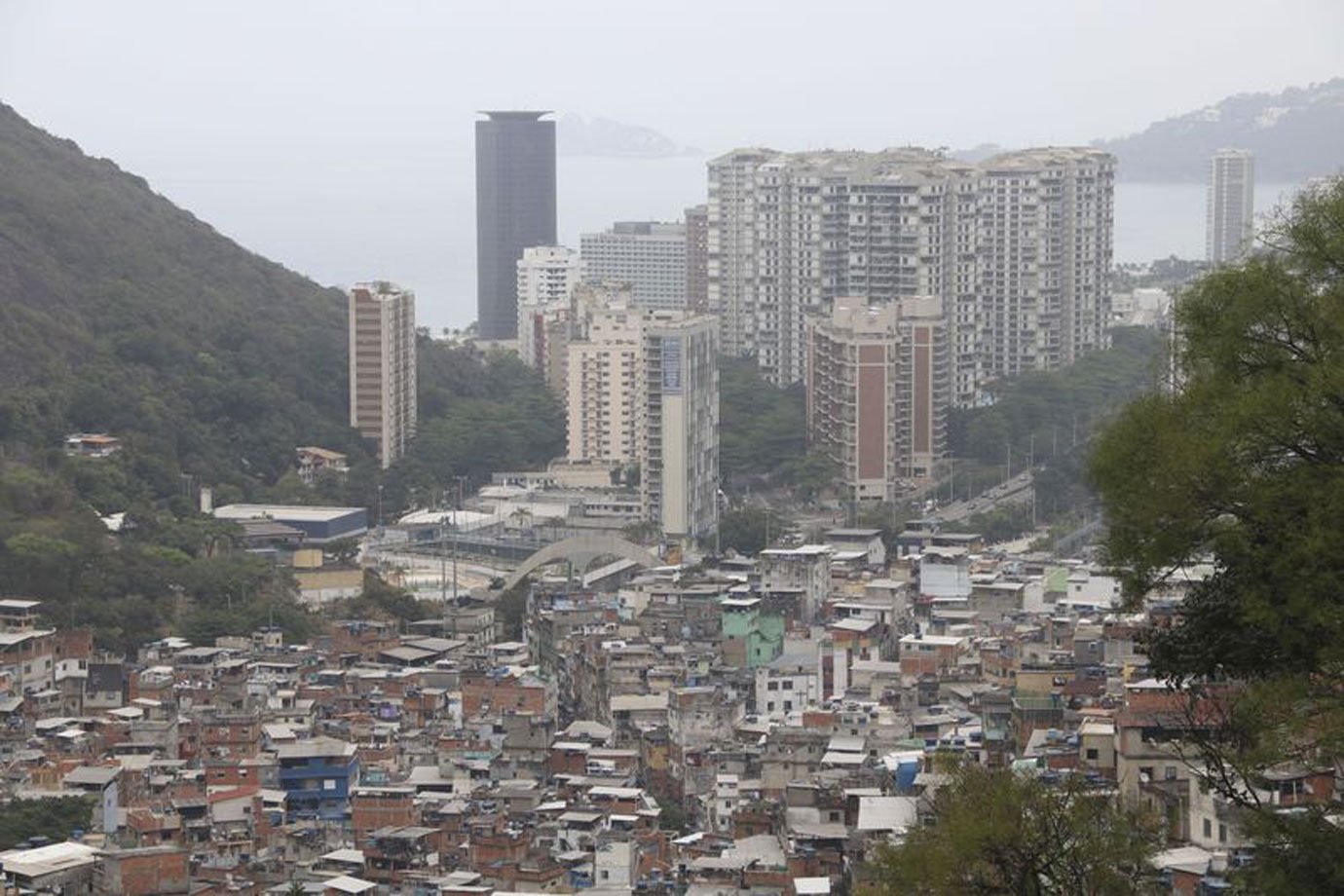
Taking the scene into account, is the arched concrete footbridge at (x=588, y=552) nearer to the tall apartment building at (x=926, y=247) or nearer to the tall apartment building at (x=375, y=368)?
the tall apartment building at (x=375, y=368)

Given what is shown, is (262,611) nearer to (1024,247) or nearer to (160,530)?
(160,530)

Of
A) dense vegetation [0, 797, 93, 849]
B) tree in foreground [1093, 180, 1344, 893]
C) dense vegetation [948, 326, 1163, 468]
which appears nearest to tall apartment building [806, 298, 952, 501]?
dense vegetation [948, 326, 1163, 468]

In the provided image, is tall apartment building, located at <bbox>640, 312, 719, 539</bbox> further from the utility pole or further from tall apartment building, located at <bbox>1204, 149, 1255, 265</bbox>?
tall apartment building, located at <bbox>1204, 149, 1255, 265</bbox>

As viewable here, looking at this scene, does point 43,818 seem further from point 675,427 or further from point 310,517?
point 675,427

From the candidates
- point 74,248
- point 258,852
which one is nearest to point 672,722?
point 258,852

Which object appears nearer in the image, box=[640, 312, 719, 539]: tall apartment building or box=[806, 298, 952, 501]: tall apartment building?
box=[640, 312, 719, 539]: tall apartment building

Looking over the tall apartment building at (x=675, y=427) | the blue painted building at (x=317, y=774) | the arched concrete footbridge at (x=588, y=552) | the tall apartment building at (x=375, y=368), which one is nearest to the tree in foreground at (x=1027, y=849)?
the blue painted building at (x=317, y=774)

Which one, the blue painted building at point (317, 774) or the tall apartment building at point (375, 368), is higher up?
the tall apartment building at point (375, 368)
